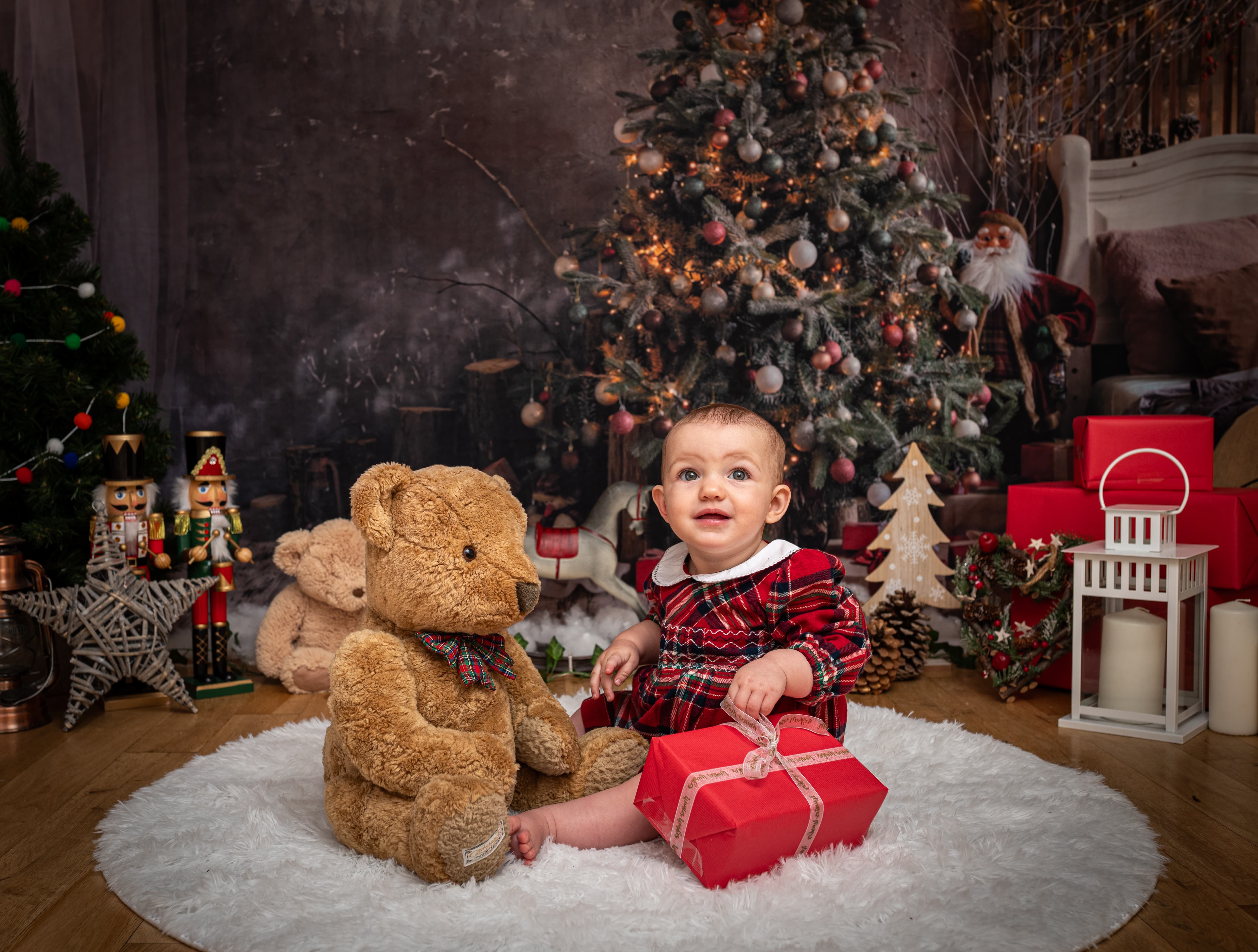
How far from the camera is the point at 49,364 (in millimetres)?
2564

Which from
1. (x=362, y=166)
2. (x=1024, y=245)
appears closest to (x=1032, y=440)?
(x=1024, y=245)

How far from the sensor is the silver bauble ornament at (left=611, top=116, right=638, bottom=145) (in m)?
3.32

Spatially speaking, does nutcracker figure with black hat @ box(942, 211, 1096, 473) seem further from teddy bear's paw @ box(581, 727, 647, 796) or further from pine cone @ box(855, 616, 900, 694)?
teddy bear's paw @ box(581, 727, 647, 796)

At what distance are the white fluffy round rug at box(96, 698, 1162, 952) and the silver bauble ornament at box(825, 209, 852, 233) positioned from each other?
6.57 feet

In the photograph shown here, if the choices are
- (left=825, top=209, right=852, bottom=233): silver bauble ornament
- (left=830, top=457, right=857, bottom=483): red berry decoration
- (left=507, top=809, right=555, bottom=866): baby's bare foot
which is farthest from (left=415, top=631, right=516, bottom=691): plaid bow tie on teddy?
(left=825, top=209, right=852, bottom=233): silver bauble ornament

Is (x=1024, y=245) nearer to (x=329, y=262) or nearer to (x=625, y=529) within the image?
(x=625, y=529)

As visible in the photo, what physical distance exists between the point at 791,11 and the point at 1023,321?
1380 mm

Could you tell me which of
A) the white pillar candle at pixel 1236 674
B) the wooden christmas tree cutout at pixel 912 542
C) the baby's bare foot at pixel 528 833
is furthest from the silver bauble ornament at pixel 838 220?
the baby's bare foot at pixel 528 833

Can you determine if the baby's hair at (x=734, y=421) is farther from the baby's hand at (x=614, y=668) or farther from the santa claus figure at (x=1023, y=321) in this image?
the santa claus figure at (x=1023, y=321)

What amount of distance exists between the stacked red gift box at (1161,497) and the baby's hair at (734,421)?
1.35 m

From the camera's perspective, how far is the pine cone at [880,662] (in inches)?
110

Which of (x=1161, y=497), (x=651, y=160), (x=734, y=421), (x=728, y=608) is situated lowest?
(x=728, y=608)

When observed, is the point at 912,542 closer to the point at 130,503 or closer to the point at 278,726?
the point at 278,726

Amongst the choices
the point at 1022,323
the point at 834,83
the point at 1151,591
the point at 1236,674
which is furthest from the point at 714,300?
the point at 1236,674
